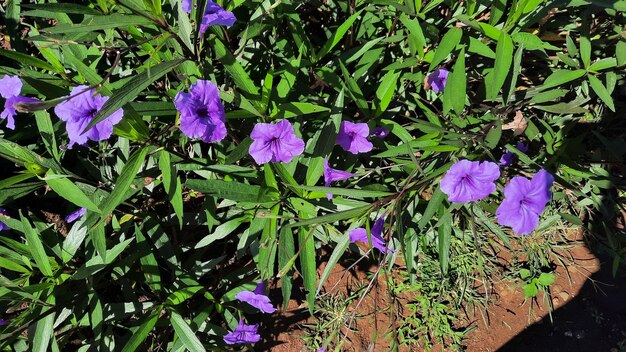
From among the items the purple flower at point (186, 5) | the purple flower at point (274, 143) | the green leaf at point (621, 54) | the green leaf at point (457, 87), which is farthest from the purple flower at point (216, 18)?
the green leaf at point (621, 54)

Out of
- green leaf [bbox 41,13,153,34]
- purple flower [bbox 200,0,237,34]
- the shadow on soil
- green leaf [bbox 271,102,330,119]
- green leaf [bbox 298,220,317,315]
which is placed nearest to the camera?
green leaf [bbox 41,13,153,34]

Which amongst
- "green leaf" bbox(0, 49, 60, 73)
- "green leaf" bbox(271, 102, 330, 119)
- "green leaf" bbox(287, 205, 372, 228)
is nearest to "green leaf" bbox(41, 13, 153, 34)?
"green leaf" bbox(0, 49, 60, 73)

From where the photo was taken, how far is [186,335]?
6.77 ft

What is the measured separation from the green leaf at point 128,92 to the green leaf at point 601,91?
161cm

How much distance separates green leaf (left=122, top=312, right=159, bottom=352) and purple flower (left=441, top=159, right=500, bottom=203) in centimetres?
132

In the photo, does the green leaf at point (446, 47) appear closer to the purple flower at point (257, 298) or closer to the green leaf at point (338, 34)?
the green leaf at point (338, 34)

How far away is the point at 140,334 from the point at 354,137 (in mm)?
1180

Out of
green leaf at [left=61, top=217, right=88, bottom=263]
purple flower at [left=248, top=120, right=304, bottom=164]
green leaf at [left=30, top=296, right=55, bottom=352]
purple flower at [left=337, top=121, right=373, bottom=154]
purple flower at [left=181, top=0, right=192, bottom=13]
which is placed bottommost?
green leaf at [left=30, top=296, right=55, bottom=352]

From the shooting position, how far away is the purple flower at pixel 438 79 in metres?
2.08

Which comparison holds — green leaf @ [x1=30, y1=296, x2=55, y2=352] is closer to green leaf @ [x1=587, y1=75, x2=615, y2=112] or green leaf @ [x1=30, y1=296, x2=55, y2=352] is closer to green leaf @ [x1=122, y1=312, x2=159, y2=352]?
green leaf @ [x1=122, y1=312, x2=159, y2=352]

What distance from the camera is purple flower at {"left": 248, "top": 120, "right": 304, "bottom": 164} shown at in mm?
1593

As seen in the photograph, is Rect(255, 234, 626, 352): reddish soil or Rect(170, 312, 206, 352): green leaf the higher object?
Rect(170, 312, 206, 352): green leaf

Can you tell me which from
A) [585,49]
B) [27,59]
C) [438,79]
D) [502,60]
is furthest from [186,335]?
[585,49]

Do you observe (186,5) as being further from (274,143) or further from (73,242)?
(73,242)
